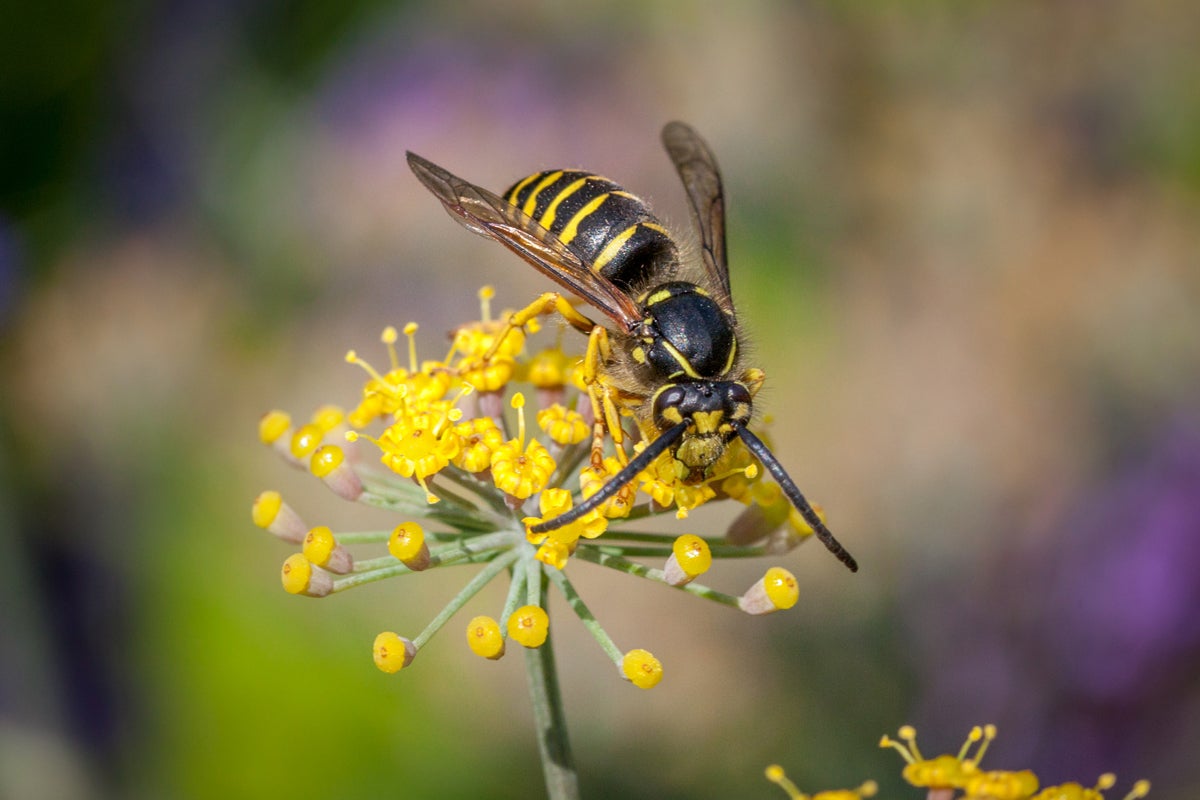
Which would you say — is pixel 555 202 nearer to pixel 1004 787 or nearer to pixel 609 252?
pixel 609 252

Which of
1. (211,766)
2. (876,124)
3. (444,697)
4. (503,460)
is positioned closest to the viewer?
(503,460)

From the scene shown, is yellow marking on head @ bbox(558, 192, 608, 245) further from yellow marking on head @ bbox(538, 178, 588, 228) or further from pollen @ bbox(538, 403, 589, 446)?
pollen @ bbox(538, 403, 589, 446)

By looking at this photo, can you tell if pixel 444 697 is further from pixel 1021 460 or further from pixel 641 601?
pixel 1021 460

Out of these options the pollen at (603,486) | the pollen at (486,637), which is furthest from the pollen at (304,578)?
the pollen at (603,486)

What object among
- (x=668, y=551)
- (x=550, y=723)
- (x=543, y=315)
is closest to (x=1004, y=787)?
(x=668, y=551)

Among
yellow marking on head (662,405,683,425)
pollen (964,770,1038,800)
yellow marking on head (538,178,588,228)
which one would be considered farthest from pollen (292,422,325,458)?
pollen (964,770,1038,800)

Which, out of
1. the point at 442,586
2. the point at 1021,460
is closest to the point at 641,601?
the point at 442,586
